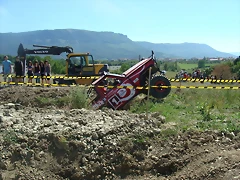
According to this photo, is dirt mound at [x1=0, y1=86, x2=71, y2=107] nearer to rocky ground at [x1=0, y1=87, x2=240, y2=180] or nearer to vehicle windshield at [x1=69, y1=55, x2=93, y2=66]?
rocky ground at [x1=0, y1=87, x2=240, y2=180]

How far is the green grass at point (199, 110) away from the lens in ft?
26.8

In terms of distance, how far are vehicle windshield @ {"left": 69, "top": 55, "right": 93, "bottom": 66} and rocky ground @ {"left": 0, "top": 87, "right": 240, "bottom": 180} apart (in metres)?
11.5

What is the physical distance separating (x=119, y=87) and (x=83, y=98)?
1.33m

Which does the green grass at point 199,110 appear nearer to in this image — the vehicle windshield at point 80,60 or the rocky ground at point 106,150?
the rocky ground at point 106,150

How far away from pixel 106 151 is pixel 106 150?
2cm

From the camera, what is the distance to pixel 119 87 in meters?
10.8

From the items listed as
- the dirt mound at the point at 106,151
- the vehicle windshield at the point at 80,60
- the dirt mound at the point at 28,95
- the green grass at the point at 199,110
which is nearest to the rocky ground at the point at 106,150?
the dirt mound at the point at 106,151

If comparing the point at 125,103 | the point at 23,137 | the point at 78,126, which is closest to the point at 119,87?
the point at 125,103

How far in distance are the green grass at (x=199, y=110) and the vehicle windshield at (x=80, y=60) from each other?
6.60 metres

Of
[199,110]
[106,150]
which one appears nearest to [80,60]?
[199,110]

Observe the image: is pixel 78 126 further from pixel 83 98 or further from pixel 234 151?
pixel 234 151

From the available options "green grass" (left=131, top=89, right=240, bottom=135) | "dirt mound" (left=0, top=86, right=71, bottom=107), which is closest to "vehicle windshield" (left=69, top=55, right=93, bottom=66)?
"green grass" (left=131, top=89, right=240, bottom=135)

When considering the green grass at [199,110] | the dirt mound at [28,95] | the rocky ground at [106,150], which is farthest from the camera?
the dirt mound at [28,95]

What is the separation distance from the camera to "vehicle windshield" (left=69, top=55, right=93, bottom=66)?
62.8 ft
